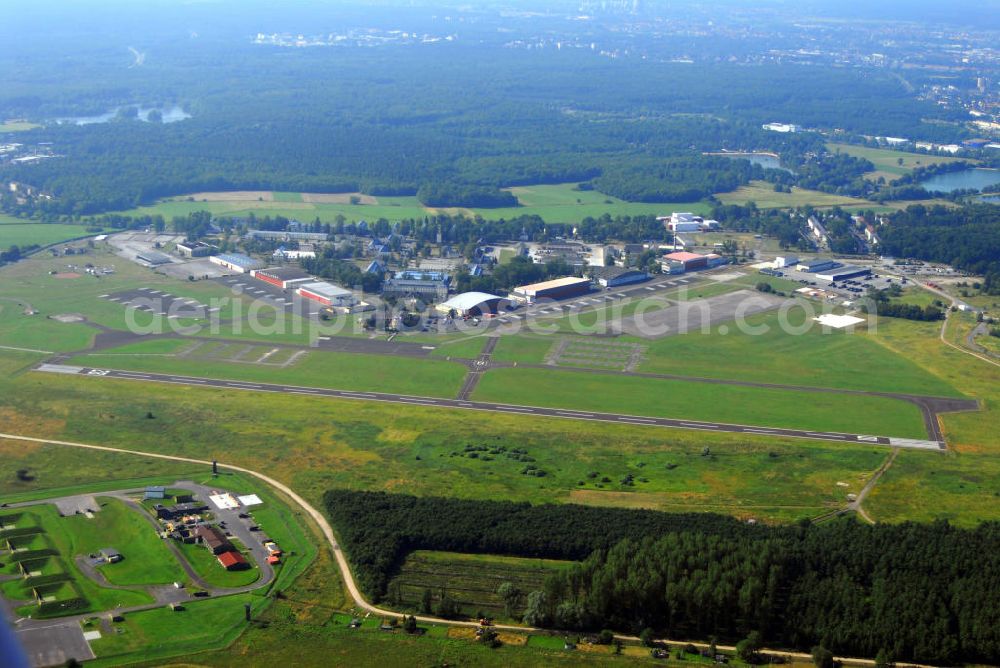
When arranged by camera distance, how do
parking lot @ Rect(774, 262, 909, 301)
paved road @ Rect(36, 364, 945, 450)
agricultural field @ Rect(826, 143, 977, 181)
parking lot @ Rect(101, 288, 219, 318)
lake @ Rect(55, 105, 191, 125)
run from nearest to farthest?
paved road @ Rect(36, 364, 945, 450), parking lot @ Rect(101, 288, 219, 318), parking lot @ Rect(774, 262, 909, 301), agricultural field @ Rect(826, 143, 977, 181), lake @ Rect(55, 105, 191, 125)

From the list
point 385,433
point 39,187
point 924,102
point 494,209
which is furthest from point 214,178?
point 924,102

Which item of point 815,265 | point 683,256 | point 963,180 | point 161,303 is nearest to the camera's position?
point 161,303

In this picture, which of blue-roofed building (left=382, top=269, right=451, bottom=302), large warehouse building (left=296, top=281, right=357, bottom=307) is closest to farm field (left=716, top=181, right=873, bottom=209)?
blue-roofed building (left=382, top=269, right=451, bottom=302)

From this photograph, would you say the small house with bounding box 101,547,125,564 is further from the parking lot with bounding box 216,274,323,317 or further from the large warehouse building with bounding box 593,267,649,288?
the large warehouse building with bounding box 593,267,649,288

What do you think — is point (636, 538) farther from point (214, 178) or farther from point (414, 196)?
point (214, 178)

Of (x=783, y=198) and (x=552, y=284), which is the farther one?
(x=783, y=198)

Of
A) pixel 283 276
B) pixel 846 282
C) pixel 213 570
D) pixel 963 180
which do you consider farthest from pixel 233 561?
pixel 963 180

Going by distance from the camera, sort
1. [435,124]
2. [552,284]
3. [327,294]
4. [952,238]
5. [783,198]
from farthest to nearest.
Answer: [435,124] → [783,198] → [952,238] → [552,284] → [327,294]

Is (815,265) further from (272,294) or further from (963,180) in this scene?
(963,180)
